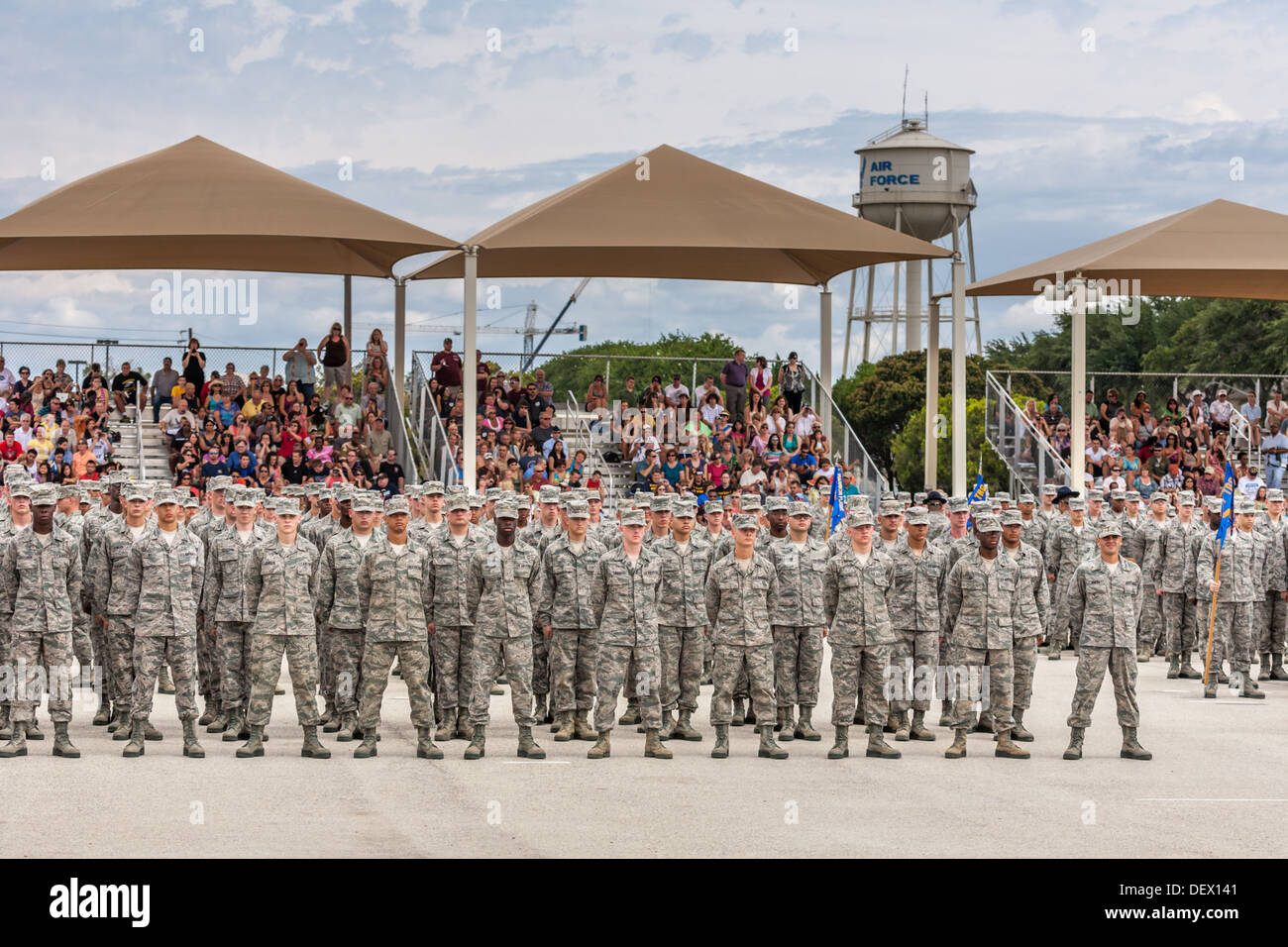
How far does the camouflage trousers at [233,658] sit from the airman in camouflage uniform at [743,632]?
358 centimetres

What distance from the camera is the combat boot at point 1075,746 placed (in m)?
13.0

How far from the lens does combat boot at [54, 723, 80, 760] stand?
12578mm

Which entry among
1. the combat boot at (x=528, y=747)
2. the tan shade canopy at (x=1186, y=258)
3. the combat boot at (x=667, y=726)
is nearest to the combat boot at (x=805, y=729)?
the combat boot at (x=667, y=726)

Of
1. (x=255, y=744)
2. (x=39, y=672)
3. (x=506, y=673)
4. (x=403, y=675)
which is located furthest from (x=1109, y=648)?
(x=39, y=672)

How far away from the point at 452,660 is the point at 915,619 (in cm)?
363

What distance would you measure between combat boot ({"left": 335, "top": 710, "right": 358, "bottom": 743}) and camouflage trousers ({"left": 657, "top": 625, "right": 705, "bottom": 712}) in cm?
239

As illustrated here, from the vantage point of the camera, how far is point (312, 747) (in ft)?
41.7

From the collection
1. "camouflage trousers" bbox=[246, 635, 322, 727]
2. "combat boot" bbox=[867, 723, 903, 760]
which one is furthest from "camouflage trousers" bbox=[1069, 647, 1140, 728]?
"camouflage trousers" bbox=[246, 635, 322, 727]

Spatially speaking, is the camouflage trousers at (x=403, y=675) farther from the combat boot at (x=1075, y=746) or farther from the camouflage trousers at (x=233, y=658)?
the combat boot at (x=1075, y=746)

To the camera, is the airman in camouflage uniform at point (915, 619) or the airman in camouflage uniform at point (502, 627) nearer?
the airman in camouflage uniform at point (502, 627)

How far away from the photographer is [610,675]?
514 inches

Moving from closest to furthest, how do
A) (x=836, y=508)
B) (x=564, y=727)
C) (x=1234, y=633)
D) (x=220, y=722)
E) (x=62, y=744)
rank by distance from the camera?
1. (x=62, y=744)
2. (x=564, y=727)
3. (x=220, y=722)
4. (x=1234, y=633)
5. (x=836, y=508)

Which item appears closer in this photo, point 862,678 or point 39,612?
point 39,612

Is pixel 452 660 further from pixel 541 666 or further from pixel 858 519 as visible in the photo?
pixel 858 519
